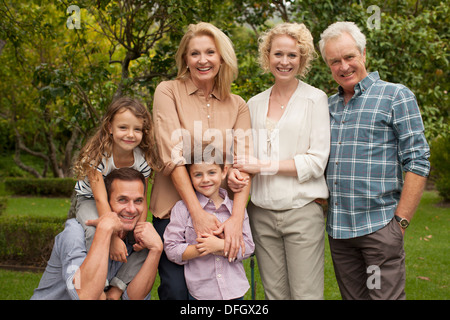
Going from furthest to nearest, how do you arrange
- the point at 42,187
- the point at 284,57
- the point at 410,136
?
the point at 42,187
the point at 284,57
the point at 410,136

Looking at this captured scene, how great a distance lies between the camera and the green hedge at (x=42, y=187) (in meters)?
16.5

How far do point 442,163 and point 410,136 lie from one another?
11.4 metres

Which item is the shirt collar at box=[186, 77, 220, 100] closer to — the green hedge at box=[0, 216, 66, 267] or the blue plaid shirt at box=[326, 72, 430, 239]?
the blue plaid shirt at box=[326, 72, 430, 239]

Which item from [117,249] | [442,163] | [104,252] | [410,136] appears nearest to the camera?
[104,252]

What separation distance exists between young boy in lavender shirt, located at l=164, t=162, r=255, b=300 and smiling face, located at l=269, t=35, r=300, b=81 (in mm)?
725

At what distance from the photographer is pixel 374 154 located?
9.20 ft

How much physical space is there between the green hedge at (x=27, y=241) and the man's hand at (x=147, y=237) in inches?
178

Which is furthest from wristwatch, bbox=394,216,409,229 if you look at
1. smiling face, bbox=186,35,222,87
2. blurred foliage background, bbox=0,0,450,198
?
blurred foliage background, bbox=0,0,450,198

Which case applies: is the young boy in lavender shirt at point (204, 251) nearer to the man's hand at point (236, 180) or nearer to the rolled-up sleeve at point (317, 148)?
the man's hand at point (236, 180)

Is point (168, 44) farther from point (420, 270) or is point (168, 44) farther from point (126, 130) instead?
point (420, 270)

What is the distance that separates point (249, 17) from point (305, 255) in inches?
263

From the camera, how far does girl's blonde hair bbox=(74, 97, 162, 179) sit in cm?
272

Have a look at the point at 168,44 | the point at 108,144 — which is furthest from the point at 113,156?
the point at 168,44
